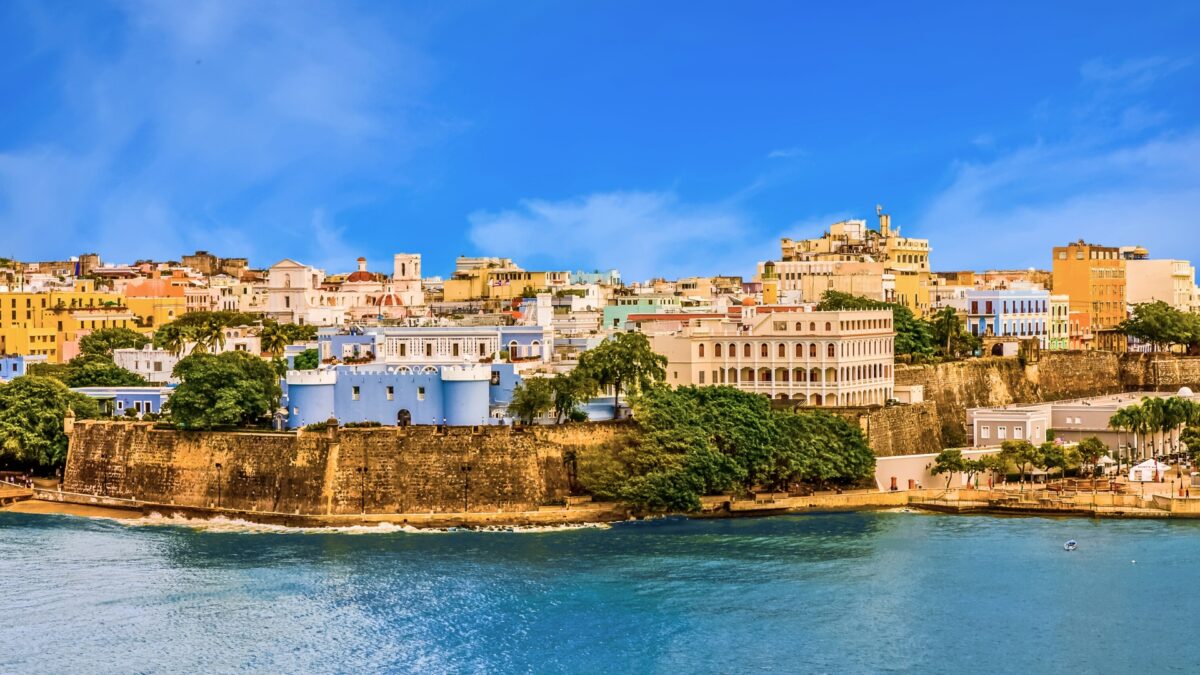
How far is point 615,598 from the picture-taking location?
1366 inches

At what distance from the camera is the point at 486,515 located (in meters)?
42.1

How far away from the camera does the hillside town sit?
45.7 m

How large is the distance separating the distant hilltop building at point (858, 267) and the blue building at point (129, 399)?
94.6 feet

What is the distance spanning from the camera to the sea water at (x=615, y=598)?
30953 millimetres

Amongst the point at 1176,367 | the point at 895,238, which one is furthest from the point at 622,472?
the point at 895,238

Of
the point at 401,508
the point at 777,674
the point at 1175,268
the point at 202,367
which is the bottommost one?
the point at 777,674

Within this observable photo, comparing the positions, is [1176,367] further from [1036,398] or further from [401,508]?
[401,508]

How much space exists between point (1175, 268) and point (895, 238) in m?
13.9

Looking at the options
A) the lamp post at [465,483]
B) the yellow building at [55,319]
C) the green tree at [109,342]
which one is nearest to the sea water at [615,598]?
the lamp post at [465,483]

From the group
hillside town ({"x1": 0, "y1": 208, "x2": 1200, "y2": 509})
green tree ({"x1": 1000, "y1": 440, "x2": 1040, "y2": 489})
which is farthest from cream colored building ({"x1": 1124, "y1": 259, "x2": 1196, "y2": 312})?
green tree ({"x1": 1000, "y1": 440, "x2": 1040, "y2": 489})

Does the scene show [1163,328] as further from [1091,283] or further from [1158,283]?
[1158,283]

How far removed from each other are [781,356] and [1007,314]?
2074cm

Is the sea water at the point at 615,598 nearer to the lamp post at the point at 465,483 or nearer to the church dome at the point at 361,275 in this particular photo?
the lamp post at the point at 465,483

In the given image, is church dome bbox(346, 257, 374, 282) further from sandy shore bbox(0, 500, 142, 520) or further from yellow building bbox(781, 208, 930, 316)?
sandy shore bbox(0, 500, 142, 520)
